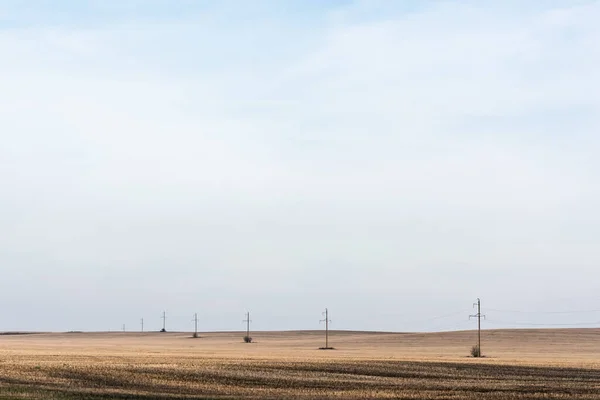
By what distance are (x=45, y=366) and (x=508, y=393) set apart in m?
29.3

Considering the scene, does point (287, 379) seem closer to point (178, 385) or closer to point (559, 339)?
point (178, 385)

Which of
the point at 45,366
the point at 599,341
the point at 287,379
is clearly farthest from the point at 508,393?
the point at 599,341

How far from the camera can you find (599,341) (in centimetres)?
17762

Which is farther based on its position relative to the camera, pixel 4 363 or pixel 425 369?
pixel 425 369

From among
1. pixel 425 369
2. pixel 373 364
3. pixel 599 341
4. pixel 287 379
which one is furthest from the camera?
pixel 599 341

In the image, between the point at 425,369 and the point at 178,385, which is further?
the point at 425,369

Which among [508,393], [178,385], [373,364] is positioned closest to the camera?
[508,393]

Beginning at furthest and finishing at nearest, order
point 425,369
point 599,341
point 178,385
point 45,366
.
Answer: point 599,341
point 425,369
point 45,366
point 178,385

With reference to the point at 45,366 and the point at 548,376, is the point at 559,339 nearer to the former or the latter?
the point at 548,376

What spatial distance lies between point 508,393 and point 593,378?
18731 millimetres

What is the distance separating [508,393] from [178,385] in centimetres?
1594

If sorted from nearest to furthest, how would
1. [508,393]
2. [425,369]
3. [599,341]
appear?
1. [508,393]
2. [425,369]
3. [599,341]

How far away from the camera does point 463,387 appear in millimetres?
50469

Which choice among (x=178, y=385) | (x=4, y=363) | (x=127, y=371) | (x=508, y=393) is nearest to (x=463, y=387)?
(x=508, y=393)
